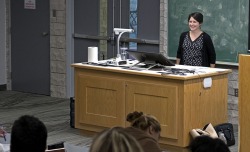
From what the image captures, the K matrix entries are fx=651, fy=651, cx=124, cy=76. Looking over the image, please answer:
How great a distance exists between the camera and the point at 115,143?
225 cm

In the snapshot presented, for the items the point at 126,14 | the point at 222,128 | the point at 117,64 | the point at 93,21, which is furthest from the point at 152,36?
the point at 222,128

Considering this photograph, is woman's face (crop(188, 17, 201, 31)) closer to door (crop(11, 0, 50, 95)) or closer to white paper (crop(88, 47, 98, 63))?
white paper (crop(88, 47, 98, 63))

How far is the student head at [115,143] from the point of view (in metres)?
2.24

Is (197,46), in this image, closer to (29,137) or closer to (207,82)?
(207,82)

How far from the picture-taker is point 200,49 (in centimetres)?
747

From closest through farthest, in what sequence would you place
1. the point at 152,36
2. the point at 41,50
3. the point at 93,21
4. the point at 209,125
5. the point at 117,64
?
the point at 209,125 < the point at 117,64 < the point at 152,36 < the point at 93,21 < the point at 41,50

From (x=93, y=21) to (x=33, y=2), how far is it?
123 cm

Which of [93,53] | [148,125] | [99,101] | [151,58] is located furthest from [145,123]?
[93,53]

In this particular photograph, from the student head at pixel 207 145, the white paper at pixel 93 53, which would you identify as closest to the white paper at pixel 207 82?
the white paper at pixel 93 53

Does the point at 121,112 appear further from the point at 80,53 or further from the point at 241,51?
the point at 80,53

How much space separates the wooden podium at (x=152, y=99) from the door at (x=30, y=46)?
2.97 m

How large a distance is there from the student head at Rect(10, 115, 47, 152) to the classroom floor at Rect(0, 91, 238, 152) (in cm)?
400

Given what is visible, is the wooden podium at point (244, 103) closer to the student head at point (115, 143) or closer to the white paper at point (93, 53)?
the white paper at point (93, 53)

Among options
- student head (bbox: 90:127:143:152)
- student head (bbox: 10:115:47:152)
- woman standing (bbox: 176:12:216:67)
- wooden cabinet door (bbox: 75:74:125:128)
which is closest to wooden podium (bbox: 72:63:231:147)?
wooden cabinet door (bbox: 75:74:125:128)
